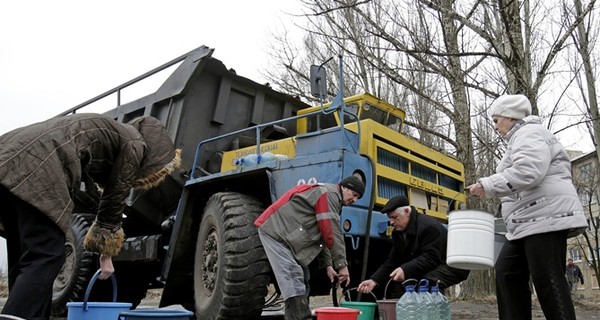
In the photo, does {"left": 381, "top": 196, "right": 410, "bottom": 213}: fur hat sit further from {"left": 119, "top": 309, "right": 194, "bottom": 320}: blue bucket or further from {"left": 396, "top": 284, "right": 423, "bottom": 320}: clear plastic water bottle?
{"left": 119, "top": 309, "right": 194, "bottom": 320}: blue bucket

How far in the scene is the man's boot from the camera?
160 inches

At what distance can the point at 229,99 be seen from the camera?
6.89m

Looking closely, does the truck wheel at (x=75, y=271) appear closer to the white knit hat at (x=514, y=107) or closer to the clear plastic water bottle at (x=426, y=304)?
the clear plastic water bottle at (x=426, y=304)

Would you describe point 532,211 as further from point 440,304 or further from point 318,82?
point 318,82

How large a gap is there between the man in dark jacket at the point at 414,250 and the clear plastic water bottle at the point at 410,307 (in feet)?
1.86

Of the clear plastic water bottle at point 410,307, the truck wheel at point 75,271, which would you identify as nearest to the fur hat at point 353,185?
the clear plastic water bottle at point 410,307

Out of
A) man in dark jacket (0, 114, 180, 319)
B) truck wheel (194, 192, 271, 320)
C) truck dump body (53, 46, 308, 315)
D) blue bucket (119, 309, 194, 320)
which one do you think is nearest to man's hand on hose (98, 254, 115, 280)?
man in dark jacket (0, 114, 180, 319)

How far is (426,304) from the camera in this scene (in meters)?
4.06

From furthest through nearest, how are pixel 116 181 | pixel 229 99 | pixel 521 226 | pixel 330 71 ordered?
pixel 330 71
pixel 229 99
pixel 521 226
pixel 116 181

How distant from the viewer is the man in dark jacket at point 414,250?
4.76 meters

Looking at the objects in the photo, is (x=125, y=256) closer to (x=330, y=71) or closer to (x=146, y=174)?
(x=146, y=174)

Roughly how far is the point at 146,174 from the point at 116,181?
28 centimetres

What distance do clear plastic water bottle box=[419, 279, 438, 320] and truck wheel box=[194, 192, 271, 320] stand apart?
129 cm

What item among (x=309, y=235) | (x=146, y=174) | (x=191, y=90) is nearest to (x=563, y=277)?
(x=309, y=235)
